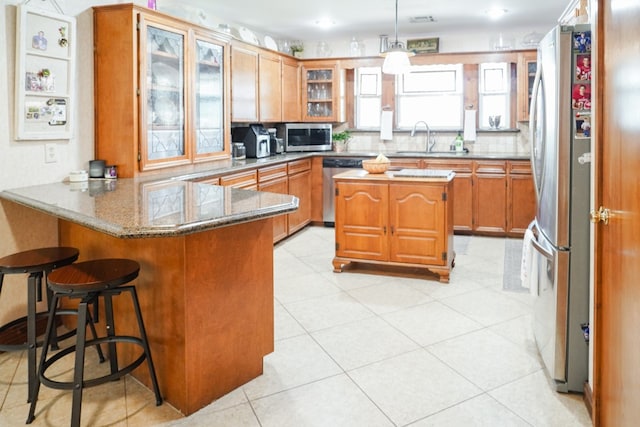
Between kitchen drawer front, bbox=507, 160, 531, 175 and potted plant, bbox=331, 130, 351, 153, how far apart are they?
2.18m

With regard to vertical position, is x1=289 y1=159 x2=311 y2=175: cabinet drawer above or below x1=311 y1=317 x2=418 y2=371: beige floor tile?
above

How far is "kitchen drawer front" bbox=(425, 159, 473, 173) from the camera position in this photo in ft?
19.2

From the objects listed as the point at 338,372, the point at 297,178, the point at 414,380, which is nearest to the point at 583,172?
the point at 414,380

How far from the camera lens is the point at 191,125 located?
165 inches

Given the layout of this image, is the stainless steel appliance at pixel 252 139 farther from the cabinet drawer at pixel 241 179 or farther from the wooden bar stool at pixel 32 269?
the wooden bar stool at pixel 32 269

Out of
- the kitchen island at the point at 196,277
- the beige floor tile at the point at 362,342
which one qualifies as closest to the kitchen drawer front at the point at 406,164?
the beige floor tile at the point at 362,342

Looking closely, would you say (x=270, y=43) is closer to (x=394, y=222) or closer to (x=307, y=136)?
(x=307, y=136)

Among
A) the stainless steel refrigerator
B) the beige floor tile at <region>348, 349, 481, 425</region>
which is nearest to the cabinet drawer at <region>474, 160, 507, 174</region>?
the stainless steel refrigerator

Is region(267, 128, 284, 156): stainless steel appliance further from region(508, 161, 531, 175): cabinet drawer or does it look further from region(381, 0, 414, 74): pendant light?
region(508, 161, 531, 175): cabinet drawer

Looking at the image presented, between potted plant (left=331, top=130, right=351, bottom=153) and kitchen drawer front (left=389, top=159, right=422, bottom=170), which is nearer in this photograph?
kitchen drawer front (left=389, top=159, right=422, bottom=170)

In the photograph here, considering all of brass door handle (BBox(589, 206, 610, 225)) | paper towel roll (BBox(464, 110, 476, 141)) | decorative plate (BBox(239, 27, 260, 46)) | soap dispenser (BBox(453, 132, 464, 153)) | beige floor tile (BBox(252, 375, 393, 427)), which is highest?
decorative plate (BBox(239, 27, 260, 46))

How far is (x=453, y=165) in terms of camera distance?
591 centimetres

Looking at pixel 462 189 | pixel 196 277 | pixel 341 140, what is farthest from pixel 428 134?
pixel 196 277

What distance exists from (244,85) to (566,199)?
3678 millimetres
